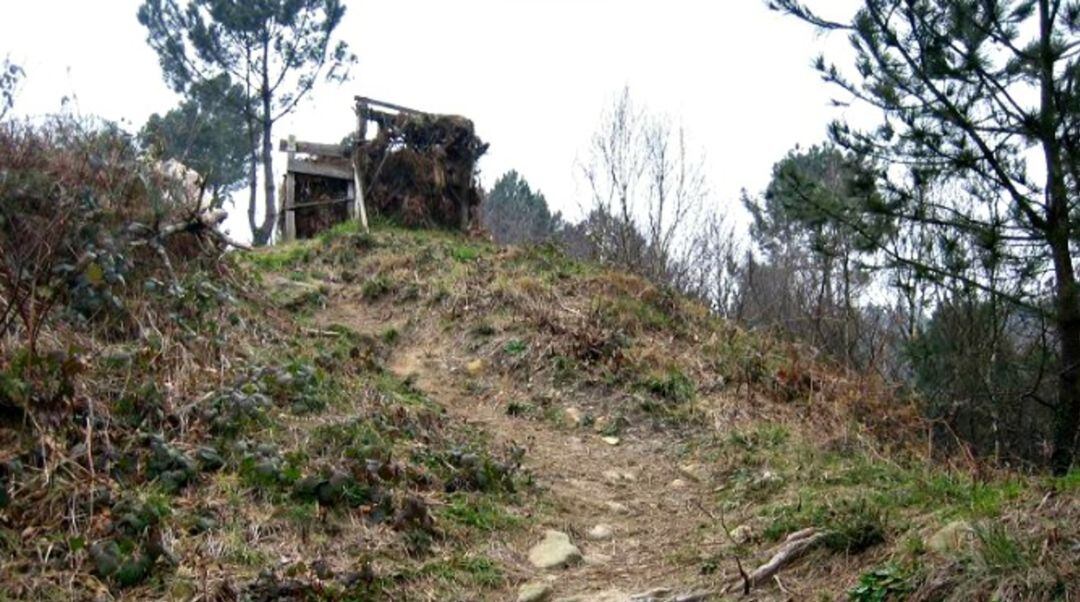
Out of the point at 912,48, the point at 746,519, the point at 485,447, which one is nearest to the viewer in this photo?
the point at 746,519

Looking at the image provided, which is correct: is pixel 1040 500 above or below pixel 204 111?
below

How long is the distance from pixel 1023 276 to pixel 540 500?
3521 mm

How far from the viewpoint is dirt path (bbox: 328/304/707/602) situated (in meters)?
4.38

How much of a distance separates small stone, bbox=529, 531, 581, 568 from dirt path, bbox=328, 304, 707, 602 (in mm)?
39

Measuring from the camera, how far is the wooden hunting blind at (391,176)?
13781mm

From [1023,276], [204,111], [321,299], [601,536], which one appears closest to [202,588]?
[601,536]

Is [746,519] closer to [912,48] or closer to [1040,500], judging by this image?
[1040,500]

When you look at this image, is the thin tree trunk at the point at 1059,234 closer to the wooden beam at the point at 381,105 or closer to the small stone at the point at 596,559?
the small stone at the point at 596,559

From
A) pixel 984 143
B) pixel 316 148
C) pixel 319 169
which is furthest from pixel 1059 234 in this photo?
pixel 316 148

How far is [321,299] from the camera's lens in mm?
9711

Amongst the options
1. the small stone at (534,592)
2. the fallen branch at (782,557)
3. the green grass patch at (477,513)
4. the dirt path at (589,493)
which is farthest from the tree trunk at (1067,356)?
the small stone at (534,592)

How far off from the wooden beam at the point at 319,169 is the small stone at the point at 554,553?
10251 millimetres

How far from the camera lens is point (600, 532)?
5141 mm

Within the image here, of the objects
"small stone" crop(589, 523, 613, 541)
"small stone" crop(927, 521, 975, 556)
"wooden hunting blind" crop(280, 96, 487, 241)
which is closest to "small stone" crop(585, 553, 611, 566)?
"small stone" crop(589, 523, 613, 541)
